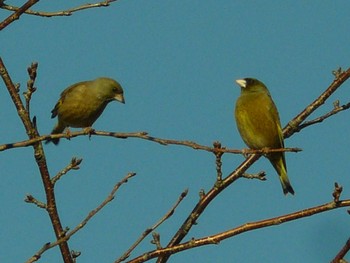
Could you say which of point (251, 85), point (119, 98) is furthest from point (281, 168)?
point (119, 98)

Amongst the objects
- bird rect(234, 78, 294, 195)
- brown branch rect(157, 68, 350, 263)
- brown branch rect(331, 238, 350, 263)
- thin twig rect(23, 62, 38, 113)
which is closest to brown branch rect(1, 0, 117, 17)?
thin twig rect(23, 62, 38, 113)

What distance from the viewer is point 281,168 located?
6.96 meters

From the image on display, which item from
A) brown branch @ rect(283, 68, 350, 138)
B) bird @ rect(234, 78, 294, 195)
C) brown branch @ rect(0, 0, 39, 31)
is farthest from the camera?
bird @ rect(234, 78, 294, 195)

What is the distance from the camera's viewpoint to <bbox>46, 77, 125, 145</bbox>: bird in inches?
304

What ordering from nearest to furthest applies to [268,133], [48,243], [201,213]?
1. [48,243]
2. [201,213]
3. [268,133]

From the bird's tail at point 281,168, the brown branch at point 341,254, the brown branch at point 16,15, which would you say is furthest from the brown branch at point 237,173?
the brown branch at point 16,15

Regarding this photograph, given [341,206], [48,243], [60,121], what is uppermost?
[60,121]

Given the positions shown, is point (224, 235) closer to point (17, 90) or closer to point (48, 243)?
point (48, 243)

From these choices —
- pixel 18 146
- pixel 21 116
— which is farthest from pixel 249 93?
pixel 18 146

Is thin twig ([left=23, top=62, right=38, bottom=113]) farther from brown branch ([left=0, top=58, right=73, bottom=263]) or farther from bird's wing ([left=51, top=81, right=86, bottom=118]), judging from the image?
bird's wing ([left=51, top=81, right=86, bottom=118])

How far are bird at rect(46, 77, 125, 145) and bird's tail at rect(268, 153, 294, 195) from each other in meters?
1.81

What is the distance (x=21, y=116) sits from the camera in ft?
A: 13.2

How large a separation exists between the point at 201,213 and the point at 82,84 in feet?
12.9

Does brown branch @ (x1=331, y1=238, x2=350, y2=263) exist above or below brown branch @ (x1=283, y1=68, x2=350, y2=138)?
below
